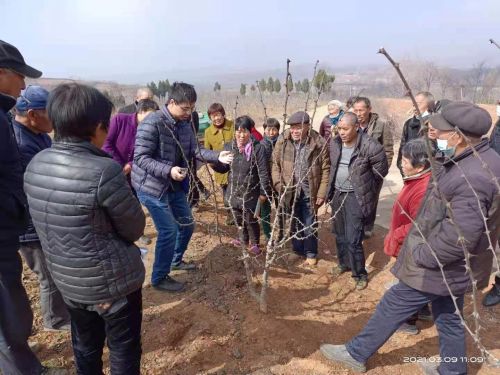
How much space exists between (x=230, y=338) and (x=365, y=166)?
1885mm

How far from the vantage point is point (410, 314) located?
2.12 meters

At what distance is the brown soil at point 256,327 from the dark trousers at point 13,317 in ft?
1.45

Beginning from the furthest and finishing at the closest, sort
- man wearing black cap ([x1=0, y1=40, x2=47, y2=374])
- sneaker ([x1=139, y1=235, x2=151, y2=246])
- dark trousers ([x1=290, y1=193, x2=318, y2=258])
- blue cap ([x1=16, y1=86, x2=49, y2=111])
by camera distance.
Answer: sneaker ([x1=139, y1=235, x2=151, y2=246]) → dark trousers ([x1=290, y1=193, x2=318, y2=258]) → blue cap ([x1=16, y1=86, x2=49, y2=111]) → man wearing black cap ([x1=0, y1=40, x2=47, y2=374])

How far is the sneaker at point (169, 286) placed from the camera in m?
3.21

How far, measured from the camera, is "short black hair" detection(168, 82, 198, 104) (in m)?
2.89

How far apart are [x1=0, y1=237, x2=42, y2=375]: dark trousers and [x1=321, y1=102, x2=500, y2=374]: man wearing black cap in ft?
6.25

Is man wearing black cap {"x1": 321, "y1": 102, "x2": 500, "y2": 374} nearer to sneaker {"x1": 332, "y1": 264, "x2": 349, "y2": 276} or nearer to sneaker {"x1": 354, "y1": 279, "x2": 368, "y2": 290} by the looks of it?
sneaker {"x1": 354, "y1": 279, "x2": 368, "y2": 290}

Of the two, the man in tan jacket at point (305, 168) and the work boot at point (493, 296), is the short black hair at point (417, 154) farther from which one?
the work boot at point (493, 296)

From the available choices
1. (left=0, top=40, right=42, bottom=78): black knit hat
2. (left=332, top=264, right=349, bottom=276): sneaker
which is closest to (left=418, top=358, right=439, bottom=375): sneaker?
(left=332, top=264, right=349, bottom=276): sneaker

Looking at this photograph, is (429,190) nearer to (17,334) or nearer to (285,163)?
(285,163)

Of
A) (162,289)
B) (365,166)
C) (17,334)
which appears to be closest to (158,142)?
(162,289)

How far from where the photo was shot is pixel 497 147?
4297mm

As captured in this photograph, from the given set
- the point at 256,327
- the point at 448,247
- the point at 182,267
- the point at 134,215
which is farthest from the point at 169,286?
the point at 448,247

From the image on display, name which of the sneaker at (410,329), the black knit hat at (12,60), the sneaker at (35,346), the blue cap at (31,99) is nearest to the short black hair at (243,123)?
the blue cap at (31,99)
